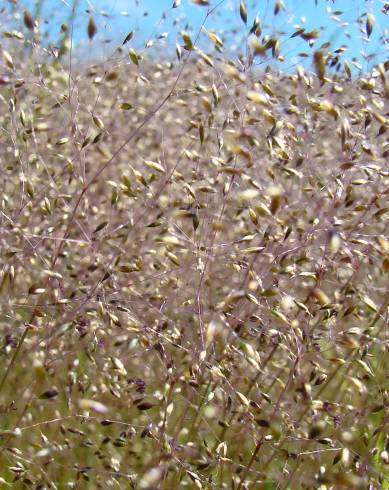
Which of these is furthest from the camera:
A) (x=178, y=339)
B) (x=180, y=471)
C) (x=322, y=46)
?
(x=322, y=46)

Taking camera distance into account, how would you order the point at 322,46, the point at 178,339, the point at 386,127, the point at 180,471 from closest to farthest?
the point at 180,471
the point at 178,339
the point at 386,127
the point at 322,46

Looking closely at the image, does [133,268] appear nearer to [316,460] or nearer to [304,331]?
[304,331]

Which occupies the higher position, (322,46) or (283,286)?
(322,46)

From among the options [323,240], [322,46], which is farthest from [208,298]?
[322,46]

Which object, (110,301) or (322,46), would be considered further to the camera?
(322,46)

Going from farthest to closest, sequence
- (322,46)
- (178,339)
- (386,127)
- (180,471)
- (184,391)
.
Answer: (322,46) → (184,391) → (386,127) → (178,339) → (180,471)

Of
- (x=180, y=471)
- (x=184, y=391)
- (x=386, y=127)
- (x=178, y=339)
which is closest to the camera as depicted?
(x=180, y=471)

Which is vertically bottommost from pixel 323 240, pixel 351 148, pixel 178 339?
pixel 178 339

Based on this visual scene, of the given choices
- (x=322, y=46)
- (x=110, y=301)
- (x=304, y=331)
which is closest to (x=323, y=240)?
(x=304, y=331)

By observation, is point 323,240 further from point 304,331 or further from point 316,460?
point 316,460
